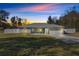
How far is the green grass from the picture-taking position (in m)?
1.41

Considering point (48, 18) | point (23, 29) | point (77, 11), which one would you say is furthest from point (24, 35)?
point (77, 11)

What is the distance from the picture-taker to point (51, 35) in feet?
4.70

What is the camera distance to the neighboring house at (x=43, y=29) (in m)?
1.43

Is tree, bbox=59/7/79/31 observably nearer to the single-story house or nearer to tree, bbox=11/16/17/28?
the single-story house

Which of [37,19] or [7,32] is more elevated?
[37,19]

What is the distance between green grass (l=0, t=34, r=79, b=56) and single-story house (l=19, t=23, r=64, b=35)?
1.9 inches

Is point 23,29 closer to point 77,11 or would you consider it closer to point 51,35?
point 51,35

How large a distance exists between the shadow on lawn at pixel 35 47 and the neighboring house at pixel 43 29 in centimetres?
7

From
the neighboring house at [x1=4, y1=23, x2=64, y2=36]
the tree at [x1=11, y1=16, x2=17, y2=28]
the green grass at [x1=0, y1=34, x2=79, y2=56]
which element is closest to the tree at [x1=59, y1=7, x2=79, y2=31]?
the neighboring house at [x1=4, y1=23, x2=64, y2=36]

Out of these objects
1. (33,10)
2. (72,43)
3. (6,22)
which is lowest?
(72,43)

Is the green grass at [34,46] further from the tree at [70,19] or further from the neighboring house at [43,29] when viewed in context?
the tree at [70,19]

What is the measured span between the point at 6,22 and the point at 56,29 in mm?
473

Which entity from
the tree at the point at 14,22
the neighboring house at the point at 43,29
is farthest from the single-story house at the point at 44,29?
the tree at the point at 14,22

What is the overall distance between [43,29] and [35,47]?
184 mm
